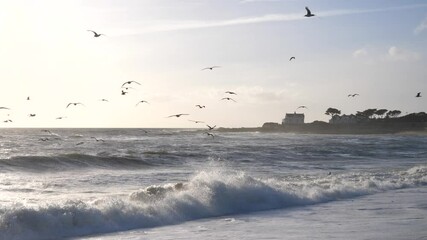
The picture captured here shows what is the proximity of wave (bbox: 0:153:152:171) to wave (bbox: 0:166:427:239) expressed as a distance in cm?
1132

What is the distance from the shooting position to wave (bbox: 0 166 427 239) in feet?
43.0

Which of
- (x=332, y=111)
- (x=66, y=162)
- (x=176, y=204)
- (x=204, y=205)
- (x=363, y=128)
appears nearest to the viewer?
(x=176, y=204)

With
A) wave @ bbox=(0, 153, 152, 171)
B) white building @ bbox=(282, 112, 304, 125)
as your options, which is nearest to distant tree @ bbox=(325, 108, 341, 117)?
white building @ bbox=(282, 112, 304, 125)

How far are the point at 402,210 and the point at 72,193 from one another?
9969 millimetres

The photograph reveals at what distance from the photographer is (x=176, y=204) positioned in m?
16.1

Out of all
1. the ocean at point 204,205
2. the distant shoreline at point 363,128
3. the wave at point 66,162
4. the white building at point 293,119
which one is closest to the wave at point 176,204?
the ocean at point 204,205

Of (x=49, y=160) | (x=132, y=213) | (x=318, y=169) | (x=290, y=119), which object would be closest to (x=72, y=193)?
(x=132, y=213)

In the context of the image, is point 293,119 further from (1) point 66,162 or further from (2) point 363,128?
(1) point 66,162

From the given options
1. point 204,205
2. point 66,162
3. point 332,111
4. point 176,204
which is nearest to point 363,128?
point 332,111

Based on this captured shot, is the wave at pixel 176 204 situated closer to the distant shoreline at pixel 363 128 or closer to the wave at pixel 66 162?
the wave at pixel 66 162

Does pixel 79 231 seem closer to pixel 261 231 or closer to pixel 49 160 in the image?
pixel 261 231

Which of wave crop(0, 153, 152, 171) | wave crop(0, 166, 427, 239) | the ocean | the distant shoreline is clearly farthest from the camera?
the distant shoreline

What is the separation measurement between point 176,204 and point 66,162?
1643 centimetres

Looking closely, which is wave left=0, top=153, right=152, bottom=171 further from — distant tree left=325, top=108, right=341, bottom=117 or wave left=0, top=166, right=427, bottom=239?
distant tree left=325, top=108, right=341, bottom=117
